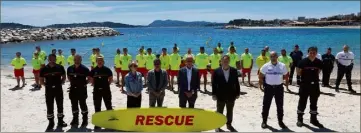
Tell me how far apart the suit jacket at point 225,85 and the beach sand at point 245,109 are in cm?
93

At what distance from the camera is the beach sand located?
8.60 meters

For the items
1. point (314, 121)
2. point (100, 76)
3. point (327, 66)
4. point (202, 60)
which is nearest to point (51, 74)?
point (100, 76)

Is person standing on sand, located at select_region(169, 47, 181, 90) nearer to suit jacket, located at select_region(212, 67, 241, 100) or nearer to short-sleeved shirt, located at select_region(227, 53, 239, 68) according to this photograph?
short-sleeved shirt, located at select_region(227, 53, 239, 68)

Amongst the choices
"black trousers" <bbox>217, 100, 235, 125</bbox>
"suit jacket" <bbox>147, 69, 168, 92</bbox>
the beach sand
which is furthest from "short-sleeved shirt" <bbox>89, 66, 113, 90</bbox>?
"black trousers" <bbox>217, 100, 235, 125</bbox>

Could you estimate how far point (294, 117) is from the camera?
9.39 metres

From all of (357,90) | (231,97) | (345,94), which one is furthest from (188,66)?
(357,90)

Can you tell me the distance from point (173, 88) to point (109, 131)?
6.22 m

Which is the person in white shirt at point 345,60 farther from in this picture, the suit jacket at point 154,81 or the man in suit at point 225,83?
the suit jacket at point 154,81

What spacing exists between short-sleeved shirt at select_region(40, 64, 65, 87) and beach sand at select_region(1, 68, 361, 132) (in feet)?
3.75

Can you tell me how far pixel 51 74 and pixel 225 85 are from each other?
3.82m

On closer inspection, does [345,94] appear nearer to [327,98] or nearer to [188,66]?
[327,98]

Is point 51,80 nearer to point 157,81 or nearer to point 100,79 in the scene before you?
point 100,79

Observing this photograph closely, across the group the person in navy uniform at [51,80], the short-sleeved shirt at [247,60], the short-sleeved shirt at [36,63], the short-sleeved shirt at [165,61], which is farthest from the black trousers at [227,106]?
the short-sleeved shirt at [36,63]

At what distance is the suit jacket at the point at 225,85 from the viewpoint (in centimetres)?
775
